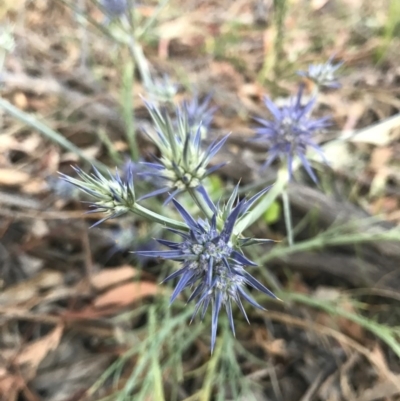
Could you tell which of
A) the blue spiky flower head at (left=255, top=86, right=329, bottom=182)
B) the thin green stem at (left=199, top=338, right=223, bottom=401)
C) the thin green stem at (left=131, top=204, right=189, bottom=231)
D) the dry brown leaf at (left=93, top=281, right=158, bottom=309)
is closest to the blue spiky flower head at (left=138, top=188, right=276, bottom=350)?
the thin green stem at (left=131, top=204, right=189, bottom=231)

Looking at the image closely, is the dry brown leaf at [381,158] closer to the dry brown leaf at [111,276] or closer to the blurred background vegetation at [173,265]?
the blurred background vegetation at [173,265]

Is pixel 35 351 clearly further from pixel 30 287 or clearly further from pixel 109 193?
pixel 109 193

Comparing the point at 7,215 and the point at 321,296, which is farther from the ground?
the point at 7,215

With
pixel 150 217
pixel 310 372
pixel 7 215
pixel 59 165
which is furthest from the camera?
pixel 59 165

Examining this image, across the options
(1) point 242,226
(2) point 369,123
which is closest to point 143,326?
(1) point 242,226

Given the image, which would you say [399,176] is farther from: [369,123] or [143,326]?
[143,326]

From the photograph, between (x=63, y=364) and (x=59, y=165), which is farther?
(x=59, y=165)

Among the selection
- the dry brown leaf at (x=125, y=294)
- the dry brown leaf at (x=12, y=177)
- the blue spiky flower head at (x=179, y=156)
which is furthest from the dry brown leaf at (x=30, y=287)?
the blue spiky flower head at (x=179, y=156)

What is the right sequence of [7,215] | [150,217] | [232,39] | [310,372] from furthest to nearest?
[232,39] < [7,215] < [310,372] < [150,217]
